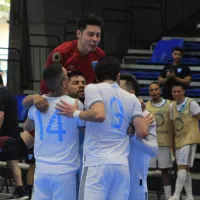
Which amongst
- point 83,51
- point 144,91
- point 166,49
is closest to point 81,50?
point 83,51

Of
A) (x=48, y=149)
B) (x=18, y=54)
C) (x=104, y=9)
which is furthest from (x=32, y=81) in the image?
(x=48, y=149)

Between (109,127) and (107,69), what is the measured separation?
0.46m

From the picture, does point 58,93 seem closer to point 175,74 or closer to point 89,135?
point 89,135

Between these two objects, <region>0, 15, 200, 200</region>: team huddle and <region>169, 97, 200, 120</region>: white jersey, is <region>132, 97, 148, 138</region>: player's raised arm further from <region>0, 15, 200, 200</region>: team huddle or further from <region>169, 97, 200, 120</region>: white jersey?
<region>169, 97, 200, 120</region>: white jersey

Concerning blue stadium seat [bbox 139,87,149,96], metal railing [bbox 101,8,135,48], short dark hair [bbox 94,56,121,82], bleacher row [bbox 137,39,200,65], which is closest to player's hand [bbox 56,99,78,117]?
short dark hair [bbox 94,56,121,82]

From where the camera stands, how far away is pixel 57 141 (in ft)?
18.0

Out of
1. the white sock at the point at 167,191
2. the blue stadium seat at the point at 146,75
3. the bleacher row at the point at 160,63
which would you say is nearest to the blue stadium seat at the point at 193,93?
the bleacher row at the point at 160,63

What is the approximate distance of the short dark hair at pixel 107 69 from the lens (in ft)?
17.7

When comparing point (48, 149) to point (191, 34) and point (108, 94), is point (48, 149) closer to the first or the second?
point (108, 94)

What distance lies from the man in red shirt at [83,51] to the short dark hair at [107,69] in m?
0.44

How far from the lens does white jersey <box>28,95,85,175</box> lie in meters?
5.46

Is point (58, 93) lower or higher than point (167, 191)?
higher

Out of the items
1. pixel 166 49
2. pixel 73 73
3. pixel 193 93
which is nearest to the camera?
pixel 73 73

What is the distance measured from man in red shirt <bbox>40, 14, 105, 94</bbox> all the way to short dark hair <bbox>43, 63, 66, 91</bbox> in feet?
1.35
